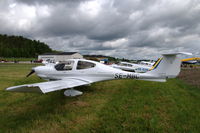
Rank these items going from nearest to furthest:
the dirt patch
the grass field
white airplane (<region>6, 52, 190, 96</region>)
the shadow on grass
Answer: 1. the grass field
2. the shadow on grass
3. white airplane (<region>6, 52, 190, 96</region>)
4. the dirt patch

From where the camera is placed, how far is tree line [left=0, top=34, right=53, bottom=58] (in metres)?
94.8

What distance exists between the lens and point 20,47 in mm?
121062

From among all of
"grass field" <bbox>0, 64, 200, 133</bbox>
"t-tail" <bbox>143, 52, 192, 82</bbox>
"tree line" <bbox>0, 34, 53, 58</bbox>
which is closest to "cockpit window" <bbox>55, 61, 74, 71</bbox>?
→ "grass field" <bbox>0, 64, 200, 133</bbox>

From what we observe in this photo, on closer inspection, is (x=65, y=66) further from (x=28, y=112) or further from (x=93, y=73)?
(x=28, y=112)

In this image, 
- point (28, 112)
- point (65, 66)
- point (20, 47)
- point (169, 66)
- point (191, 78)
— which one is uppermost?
point (20, 47)

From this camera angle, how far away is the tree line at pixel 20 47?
9477 centimetres

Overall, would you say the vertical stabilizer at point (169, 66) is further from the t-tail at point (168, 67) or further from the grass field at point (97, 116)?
the grass field at point (97, 116)

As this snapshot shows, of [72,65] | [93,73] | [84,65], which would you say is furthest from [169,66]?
[72,65]

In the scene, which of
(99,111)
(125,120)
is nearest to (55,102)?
(99,111)

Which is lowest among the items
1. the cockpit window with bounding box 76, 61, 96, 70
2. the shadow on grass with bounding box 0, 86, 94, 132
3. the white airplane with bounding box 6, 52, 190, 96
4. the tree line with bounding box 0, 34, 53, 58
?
the shadow on grass with bounding box 0, 86, 94, 132

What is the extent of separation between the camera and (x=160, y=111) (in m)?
4.14

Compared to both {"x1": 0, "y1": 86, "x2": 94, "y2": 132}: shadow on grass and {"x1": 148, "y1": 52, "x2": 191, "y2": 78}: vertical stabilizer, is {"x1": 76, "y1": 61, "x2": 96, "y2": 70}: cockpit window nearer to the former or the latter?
{"x1": 0, "y1": 86, "x2": 94, "y2": 132}: shadow on grass

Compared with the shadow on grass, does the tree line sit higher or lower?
higher

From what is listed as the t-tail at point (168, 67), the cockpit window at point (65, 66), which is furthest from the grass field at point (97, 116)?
the cockpit window at point (65, 66)
